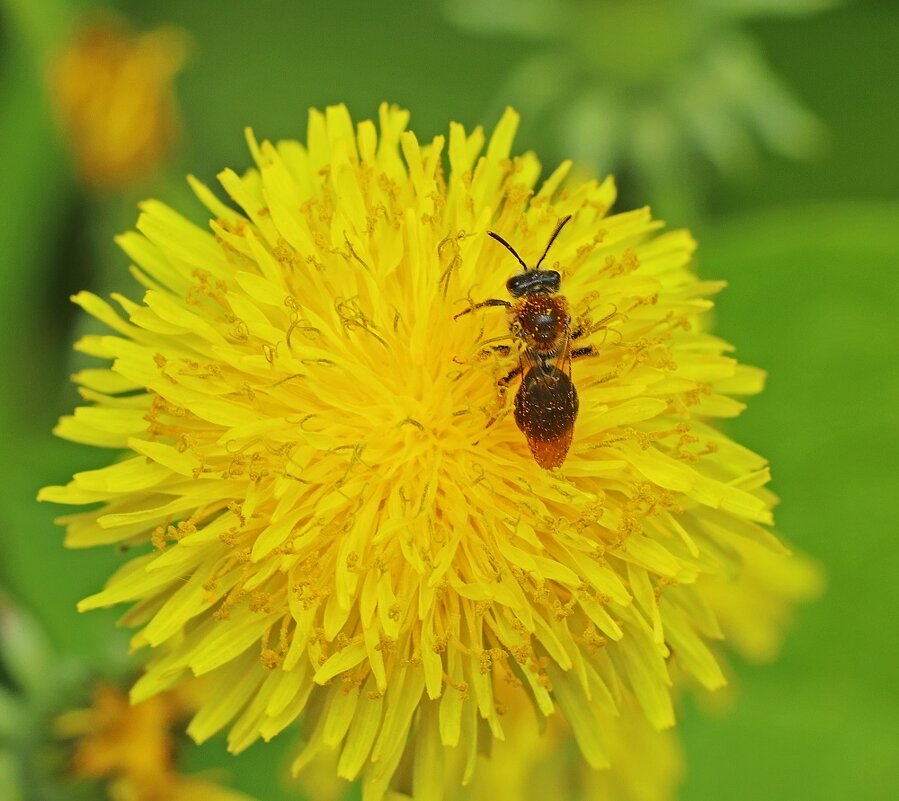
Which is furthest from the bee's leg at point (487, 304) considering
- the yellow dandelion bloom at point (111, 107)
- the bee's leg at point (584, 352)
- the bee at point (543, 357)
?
the yellow dandelion bloom at point (111, 107)

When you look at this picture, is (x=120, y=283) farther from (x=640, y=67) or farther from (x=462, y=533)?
(x=462, y=533)

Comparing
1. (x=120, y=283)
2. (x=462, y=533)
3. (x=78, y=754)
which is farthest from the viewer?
(x=120, y=283)

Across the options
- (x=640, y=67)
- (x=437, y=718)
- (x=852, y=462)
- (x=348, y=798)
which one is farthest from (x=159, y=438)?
(x=640, y=67)

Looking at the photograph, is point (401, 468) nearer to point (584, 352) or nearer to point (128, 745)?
point (584, 352)

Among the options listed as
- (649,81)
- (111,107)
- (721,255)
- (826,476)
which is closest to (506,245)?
(721,255)

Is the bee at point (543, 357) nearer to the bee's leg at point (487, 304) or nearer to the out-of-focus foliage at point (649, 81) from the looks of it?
the bee's leg at point (487, 304)

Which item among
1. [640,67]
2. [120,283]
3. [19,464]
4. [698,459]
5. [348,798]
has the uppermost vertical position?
[640,67]

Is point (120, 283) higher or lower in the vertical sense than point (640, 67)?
lower
